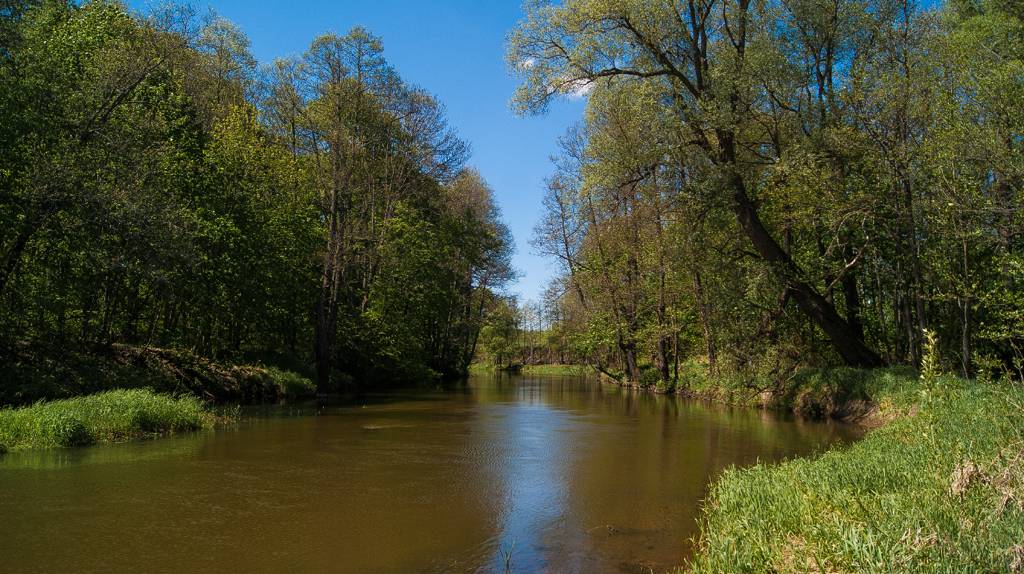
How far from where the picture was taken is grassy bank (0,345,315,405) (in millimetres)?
12680

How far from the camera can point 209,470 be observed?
938 cm

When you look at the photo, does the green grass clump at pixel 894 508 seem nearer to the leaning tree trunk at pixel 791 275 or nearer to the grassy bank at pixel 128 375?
the leaning tree trunk at pixel 791 275

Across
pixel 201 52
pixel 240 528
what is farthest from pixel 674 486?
pixel 201 52

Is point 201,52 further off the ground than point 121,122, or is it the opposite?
point 201,52

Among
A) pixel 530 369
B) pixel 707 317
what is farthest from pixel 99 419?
pixel 530 369

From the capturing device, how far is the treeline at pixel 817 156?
1331 cm

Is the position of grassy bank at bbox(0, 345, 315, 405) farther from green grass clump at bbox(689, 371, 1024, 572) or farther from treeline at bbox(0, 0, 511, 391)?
green grass clump at bbox(689, 371, 1024, 572)

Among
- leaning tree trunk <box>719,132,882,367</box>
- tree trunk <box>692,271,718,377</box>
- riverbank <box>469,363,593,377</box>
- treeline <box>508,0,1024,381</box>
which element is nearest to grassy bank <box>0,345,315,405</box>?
treeline <box>508,0,1024,381</box>

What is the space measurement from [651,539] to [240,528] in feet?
14.5

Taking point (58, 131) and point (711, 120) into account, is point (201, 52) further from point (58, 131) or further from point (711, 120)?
point (711, 120)

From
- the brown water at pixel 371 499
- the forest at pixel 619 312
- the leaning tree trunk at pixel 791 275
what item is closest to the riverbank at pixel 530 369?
the forest at pixel 619 312

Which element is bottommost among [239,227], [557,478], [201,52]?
[557,478]

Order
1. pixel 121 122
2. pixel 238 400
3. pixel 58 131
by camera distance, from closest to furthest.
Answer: pixel 58 131
pixel 121 122
pixel 238 400

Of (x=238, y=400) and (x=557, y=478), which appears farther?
(x=238, y=400)
